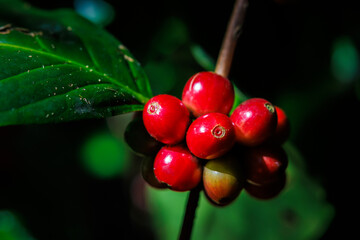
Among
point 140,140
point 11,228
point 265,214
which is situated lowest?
point 11,228

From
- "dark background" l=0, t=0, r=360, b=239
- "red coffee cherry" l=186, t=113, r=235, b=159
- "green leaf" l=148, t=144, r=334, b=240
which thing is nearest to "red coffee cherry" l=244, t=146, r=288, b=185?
"red coffee cherry" l=186, t=113, r=235, b=159

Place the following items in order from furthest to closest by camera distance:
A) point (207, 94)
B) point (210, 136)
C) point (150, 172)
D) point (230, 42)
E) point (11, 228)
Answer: point (11, 228) → point (230, 42) → point (150, 172) → point (207, 94) → point (210, 136)

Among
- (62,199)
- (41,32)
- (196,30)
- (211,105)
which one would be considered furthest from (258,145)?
(62,199)

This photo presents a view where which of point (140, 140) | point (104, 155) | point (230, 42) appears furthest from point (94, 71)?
point (104, 155)

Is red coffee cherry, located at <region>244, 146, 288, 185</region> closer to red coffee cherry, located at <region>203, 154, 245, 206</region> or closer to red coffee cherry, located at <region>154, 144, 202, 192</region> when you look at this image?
red coffee cherry, located at <region>203, 154, 245, 206</region>

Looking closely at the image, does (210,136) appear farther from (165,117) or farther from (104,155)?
(104,155)

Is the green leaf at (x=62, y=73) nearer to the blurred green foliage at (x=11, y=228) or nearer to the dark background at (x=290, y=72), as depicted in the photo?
the dark background at (x=290, y=72)

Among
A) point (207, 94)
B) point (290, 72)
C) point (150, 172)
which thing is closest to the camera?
point (207, 94)
